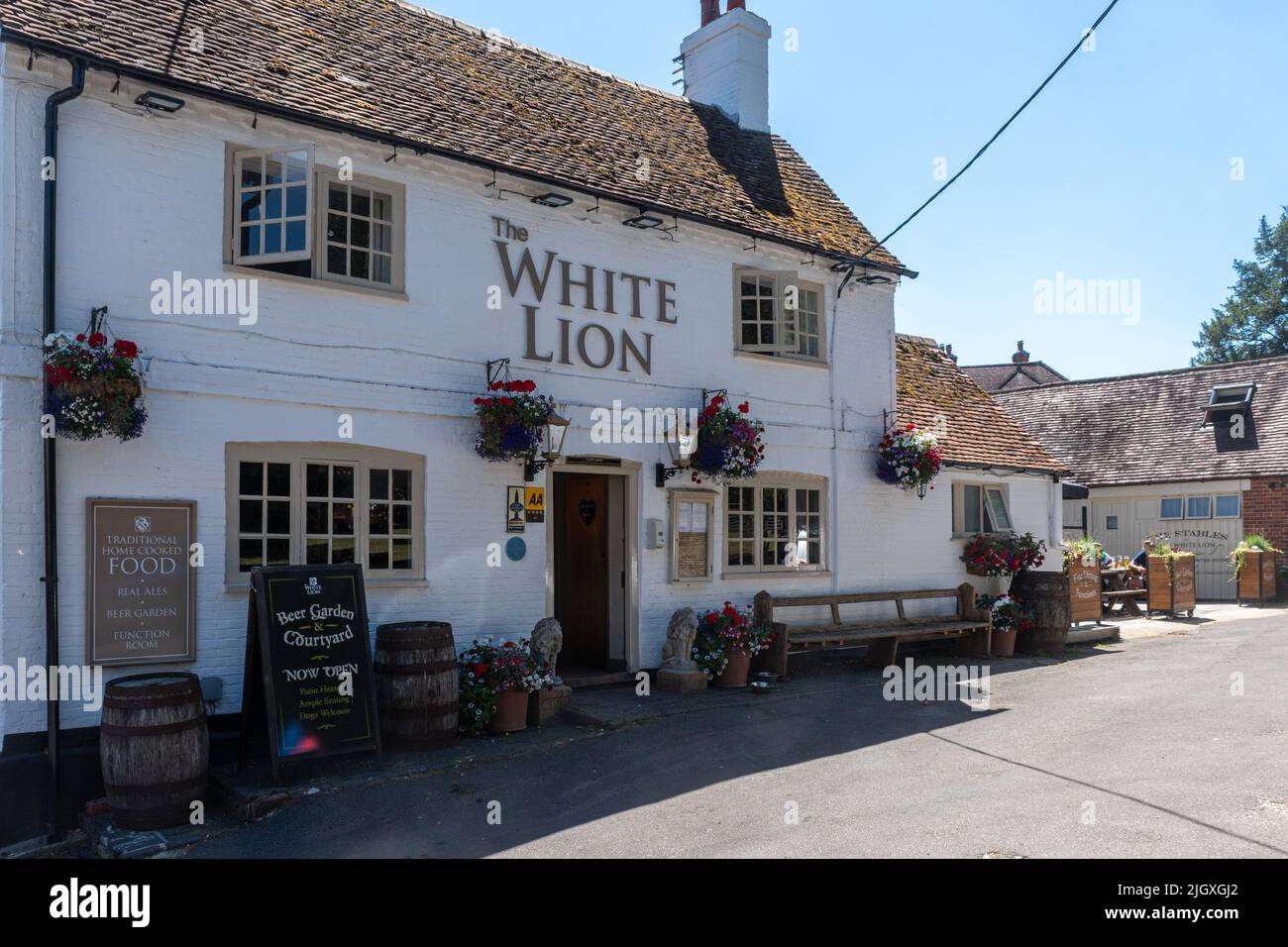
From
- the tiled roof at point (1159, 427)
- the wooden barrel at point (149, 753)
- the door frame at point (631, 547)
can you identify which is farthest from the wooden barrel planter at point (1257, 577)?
the wooden barrel at point (149, 753)

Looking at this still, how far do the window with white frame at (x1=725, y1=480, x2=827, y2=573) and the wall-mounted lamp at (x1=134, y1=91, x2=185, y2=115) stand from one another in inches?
270

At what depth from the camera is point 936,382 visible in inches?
650

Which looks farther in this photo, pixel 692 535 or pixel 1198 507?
pixel 1198 507

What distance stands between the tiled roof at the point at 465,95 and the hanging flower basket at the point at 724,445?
2.27 metres

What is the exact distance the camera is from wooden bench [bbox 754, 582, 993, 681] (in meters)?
11.8

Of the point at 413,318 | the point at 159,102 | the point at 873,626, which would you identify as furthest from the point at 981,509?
the point at 159,102

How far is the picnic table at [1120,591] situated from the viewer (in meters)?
19.3

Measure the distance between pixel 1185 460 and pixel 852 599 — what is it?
15671 millimetres

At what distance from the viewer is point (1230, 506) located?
77.1 ft

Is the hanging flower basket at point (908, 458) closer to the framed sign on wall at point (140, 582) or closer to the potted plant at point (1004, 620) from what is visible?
the potted plant at point (1004, 620)

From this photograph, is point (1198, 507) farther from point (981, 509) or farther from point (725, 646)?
point (725, 646)

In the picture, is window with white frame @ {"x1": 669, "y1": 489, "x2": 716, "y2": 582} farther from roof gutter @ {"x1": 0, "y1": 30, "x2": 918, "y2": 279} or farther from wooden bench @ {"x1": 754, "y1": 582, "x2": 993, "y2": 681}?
roof gutter @ {"x1": 0, "y1": 30, "x2": 918, "y2": 279}
